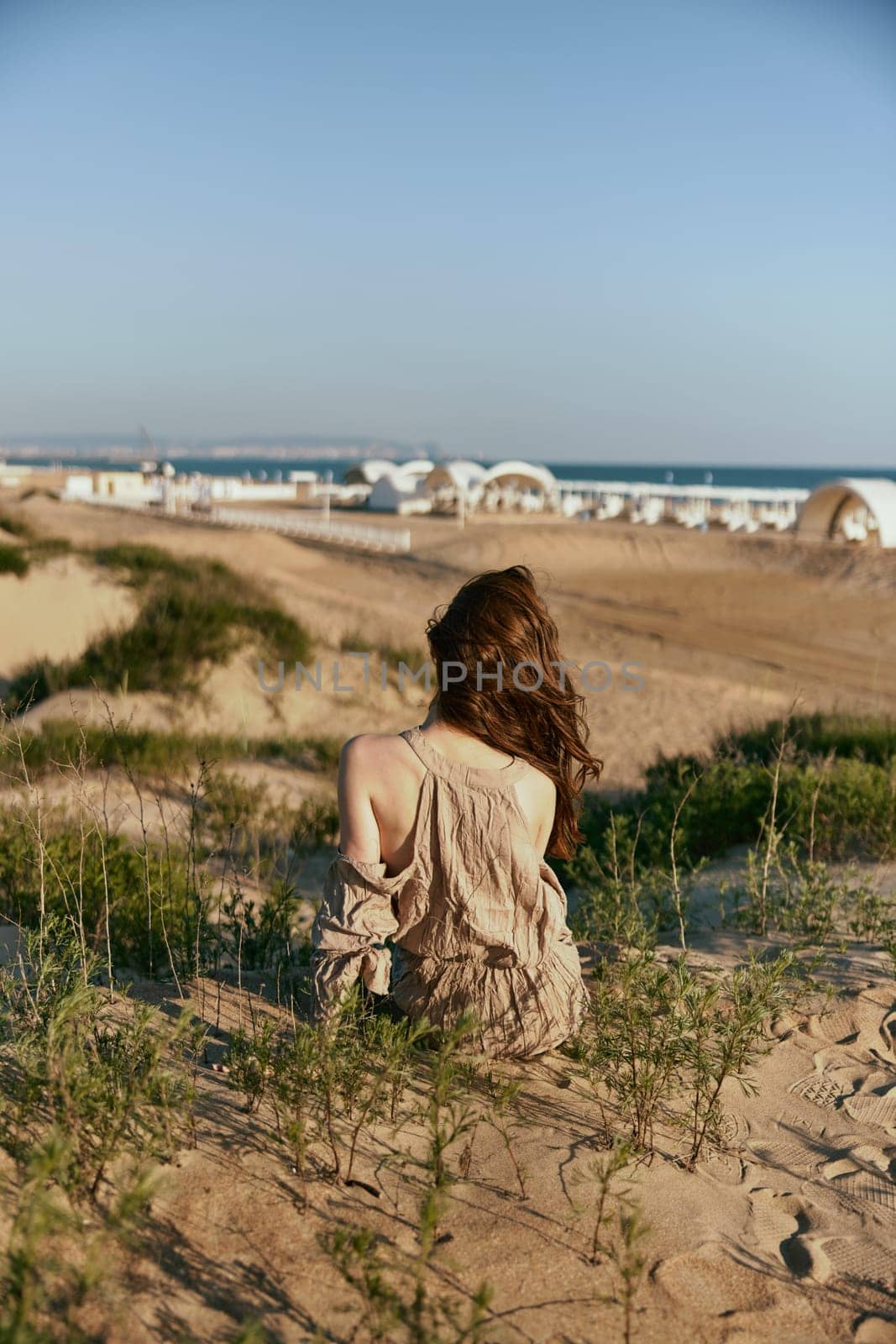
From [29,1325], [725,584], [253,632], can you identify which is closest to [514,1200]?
[29,1325]

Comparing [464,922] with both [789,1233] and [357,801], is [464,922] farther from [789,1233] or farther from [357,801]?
[789,1233]

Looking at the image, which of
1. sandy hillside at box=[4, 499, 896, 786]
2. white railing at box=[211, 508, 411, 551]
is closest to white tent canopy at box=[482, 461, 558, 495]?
sandy hillside at box=[4, 499, 896, 786]

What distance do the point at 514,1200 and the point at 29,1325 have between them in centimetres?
100

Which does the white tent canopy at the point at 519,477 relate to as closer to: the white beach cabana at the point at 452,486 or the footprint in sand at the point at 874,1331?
the white beach cabana at the point at 452,486

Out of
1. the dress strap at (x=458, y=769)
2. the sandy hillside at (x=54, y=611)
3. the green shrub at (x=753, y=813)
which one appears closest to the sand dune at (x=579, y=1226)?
the dress strap at (x=458, y=769)

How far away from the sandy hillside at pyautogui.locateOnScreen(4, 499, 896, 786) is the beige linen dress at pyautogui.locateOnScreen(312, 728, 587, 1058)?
523 centimetres

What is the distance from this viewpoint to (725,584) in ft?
72.1

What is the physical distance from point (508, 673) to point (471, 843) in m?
0.46

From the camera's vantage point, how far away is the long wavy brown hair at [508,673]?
8.69 feet

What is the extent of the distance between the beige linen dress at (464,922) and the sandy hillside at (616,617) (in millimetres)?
5227

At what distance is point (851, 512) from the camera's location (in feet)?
89.2

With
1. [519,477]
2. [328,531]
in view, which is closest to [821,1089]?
[328,531]

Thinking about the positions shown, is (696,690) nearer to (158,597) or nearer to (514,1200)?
(158,597)

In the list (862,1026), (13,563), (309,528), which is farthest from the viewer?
(309,528)
